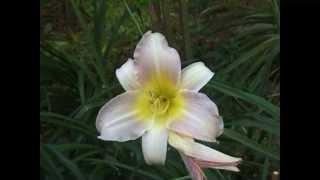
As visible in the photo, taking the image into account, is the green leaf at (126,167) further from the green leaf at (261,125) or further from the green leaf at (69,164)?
the green leaf at (261,125)

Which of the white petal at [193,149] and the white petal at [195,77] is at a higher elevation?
the white petal at [195,77]

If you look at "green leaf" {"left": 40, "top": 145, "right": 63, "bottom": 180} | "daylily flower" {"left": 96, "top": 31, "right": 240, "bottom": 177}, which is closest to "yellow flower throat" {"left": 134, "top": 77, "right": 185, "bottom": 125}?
"daylily flower" {"left": 96, "top": 31, "right": 240, "bottom": 177}

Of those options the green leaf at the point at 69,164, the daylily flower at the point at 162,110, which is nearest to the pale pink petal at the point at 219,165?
the daylily flower at the point at 162,110

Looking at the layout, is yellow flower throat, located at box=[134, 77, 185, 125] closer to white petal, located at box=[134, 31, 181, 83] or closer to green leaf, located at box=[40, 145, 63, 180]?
white petal, located at box=[134, 31, 181, 83]

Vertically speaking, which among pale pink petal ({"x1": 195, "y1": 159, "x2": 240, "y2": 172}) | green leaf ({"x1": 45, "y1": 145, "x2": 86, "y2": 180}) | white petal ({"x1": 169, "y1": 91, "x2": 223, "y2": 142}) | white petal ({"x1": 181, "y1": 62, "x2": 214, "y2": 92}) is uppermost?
white petal ({"x1": 181, "y1": 62, "x2": 214, "y2": 92})

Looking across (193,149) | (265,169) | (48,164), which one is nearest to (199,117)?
(193,149)

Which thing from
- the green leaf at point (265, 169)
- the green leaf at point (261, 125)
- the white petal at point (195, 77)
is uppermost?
the white petal at point (195, 77)
